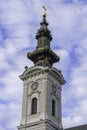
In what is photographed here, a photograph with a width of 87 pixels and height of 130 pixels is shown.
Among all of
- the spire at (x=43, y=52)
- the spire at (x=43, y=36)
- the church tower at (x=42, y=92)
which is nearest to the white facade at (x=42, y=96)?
the church tower at (x=42, y=92)

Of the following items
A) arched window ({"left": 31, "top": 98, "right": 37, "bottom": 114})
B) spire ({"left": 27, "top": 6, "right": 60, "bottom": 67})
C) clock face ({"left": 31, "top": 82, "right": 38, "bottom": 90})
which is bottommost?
arched window ({"left": 31, "top": 98, "right": 37, "bottom": 114})

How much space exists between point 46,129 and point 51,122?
152cm

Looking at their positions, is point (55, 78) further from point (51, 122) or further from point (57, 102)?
point (51, 122)

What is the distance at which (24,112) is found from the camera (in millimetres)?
57062

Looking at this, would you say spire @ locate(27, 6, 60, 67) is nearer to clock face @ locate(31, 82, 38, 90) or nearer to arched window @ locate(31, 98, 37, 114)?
clock face @ locate(31, 82, 38, 90)

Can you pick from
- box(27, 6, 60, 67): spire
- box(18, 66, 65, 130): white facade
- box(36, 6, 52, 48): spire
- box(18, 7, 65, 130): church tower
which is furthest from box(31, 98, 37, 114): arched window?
box(36, 6, 52, 48): spire

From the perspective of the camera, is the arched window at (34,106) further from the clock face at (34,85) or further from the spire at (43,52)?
the spire at (43,52)

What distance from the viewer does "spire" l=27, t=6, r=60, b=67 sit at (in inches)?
2383

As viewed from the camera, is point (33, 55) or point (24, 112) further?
point (33, 55)

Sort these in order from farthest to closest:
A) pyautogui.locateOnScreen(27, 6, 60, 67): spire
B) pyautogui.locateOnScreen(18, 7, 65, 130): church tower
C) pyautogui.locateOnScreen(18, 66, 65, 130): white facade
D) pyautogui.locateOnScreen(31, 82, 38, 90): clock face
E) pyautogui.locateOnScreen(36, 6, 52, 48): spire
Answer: pyautogui.locateOnScreen(36, 6, 52, 48): spire, pyautogui.locateOnScreen(27, 6, 60, 67): spire, pyautogui.locateOnScreen(31, 82, 38, 90): clock face, pyautogui.locateOnScreen(18, 7, 65, 130): church tower, pyautogui.locateOnScreen(18, 66, 65, 130): white facade

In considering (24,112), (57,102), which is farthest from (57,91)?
(24,112)

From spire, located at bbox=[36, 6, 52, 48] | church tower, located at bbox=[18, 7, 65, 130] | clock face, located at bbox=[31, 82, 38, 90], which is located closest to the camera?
church tower, located at bbox=[18, 7, 65, 130]

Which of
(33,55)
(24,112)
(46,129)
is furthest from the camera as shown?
(33,55)

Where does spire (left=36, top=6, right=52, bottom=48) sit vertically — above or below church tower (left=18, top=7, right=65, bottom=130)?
above
